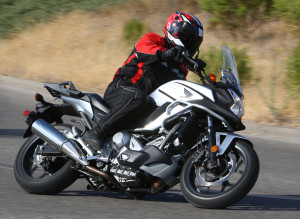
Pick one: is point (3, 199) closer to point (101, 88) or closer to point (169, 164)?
point (169, 164)

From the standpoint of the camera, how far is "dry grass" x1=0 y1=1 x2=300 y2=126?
13359mm

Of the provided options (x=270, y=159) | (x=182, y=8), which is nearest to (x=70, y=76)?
(x=182, y=8)

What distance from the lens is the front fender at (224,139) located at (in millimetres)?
5293

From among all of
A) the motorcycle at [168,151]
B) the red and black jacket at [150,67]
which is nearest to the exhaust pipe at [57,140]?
the motorcycle at [168,151]

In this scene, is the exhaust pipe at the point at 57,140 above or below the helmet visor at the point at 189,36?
below

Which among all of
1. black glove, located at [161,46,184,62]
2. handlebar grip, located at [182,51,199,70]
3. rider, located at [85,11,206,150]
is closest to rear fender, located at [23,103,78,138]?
rider, located at [85,11,206,150]

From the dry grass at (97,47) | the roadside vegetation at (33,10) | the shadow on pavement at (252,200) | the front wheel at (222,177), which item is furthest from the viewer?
the roadside vegetation at (33,10)

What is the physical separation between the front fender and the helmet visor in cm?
87

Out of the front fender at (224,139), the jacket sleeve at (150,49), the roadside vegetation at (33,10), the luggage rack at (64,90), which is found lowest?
the roadside vegetation at (33,10)

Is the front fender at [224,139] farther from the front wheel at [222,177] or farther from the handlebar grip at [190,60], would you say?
the handlebar grip at [190,60]

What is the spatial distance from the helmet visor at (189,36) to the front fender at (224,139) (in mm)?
866

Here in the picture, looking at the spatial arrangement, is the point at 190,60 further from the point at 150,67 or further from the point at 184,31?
the point at 150,67

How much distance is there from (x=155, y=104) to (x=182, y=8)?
36.2ft

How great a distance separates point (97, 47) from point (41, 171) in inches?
382
